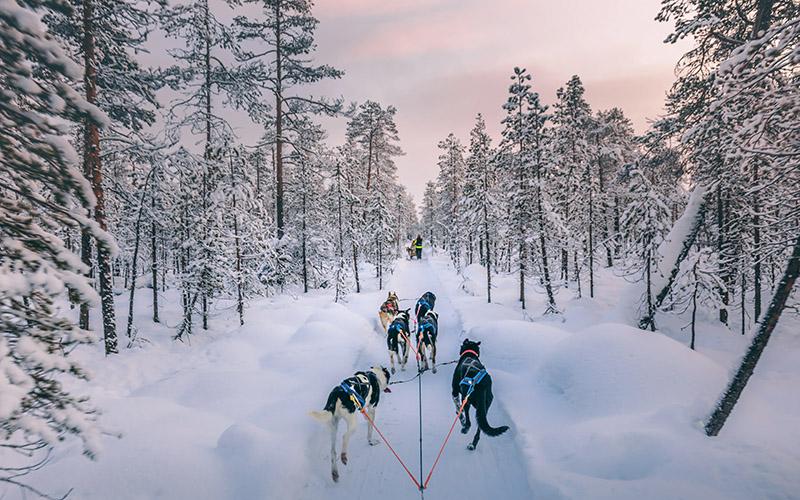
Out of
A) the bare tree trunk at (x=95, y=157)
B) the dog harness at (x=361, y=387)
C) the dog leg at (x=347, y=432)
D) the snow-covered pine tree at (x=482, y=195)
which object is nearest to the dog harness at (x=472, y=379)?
the dog harness at (x=361, y=387)

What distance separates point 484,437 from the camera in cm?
673

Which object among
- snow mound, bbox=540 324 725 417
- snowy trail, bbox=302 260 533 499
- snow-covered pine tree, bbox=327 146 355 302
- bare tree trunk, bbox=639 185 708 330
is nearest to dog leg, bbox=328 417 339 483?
snowy trail, bbox=302 260 533 499

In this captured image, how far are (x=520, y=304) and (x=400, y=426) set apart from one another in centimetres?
1644

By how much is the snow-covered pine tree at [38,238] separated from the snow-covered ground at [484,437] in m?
2.29

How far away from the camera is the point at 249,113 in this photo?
1716 cm

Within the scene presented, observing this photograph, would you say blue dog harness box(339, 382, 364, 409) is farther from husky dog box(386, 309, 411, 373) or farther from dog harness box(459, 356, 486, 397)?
husky dog box(386, 309, 411, 373)

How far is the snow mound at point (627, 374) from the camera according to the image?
21.4 feet

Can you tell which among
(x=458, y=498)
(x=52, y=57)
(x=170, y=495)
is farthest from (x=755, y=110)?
(x=170, y=495)

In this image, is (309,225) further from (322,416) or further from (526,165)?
(322,416)

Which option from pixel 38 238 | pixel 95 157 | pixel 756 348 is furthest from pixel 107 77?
pixel 756 348

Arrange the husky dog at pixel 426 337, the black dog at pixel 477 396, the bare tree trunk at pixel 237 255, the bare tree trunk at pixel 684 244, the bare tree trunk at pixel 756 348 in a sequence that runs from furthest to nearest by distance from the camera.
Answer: the bare tree trunk at pixel 237 255
the bare tree trunk at pixel 684 244
the husky dog at pixel 426 337
the black dog at pixel 477 396
the bare tree trunk at pixel 756 348

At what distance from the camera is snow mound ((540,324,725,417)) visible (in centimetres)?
652

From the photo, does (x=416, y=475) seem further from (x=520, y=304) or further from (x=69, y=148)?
(x=520, y=304)

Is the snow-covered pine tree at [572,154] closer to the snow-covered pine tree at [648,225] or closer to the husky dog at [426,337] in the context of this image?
the snow-covered pine tree at [648,225]
